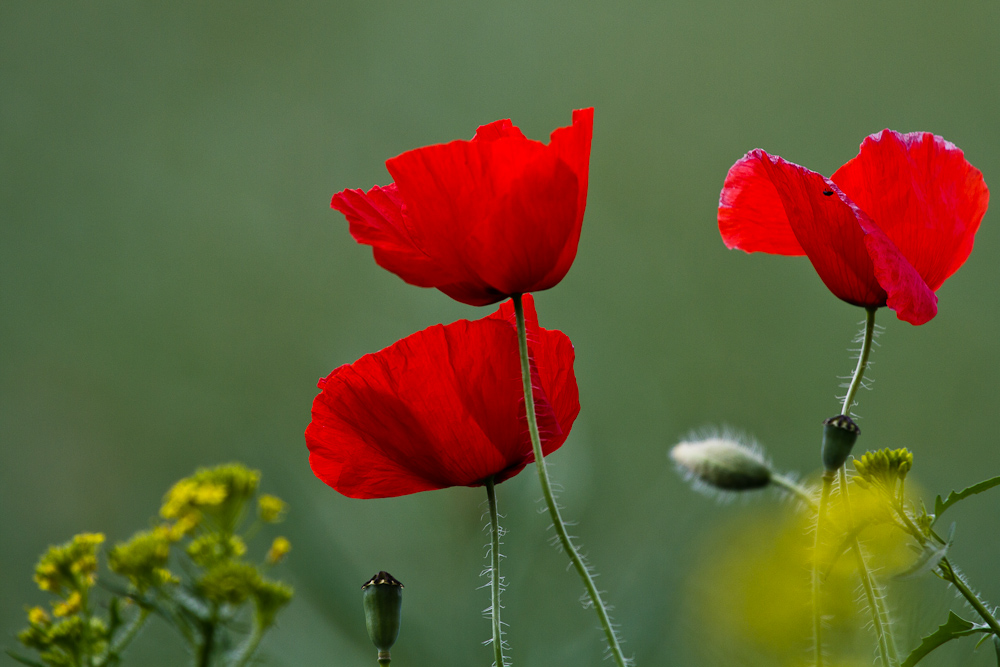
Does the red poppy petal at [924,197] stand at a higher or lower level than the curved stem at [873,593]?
higher

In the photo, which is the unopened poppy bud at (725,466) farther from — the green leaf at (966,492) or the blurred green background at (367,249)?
the blurred green background at (367,249)

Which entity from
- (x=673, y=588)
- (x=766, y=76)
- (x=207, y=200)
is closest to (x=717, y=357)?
(x=766, y=76)

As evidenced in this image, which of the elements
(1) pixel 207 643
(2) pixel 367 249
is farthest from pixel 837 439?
(2) pixel 367 249

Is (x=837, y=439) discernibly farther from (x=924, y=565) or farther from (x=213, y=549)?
(x=213, y=549)

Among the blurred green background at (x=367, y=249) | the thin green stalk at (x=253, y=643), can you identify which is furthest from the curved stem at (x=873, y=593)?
the blurred green background at (x=367, y=249)

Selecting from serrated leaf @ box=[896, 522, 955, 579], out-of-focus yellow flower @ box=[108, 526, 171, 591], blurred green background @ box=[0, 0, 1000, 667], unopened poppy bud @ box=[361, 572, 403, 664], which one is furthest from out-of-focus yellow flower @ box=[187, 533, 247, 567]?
blurred green background @ box=[0, 0, 1000, 667]

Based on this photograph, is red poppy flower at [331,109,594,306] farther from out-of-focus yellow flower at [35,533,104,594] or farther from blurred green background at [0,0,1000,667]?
blurred green background at [0,0,1000,667]
